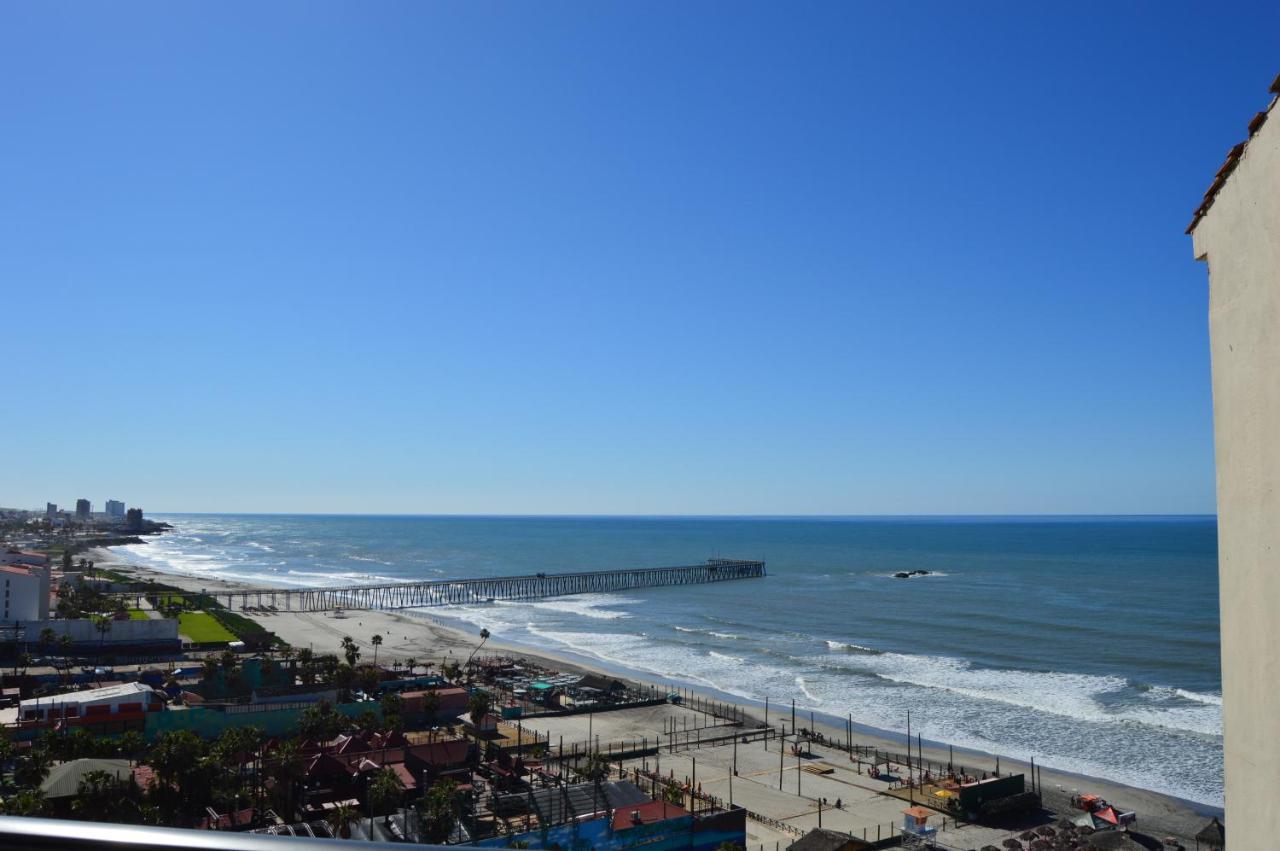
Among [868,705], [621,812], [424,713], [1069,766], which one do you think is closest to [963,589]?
[868,705]

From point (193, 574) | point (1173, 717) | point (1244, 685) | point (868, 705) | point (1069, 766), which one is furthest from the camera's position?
point (193, 574)

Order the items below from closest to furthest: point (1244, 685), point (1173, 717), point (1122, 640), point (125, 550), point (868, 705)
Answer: point (1244, 685)
point (1173, 717)
point (868, 705)
point (1122, 640)
point (125, 550)

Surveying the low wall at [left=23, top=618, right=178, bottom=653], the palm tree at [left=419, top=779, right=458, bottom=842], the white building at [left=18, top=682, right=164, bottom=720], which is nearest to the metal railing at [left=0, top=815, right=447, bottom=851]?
the palm tree at [left=419, top=779, right=458, bottom=842]

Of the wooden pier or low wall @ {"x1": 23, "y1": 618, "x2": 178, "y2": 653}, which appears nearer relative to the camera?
low wall @ {"x1": 23, "y1": 618, "x2": 178, "y2": 653}

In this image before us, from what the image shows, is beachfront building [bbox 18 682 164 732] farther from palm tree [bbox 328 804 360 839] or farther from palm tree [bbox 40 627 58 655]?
palm tree [bbox 40 627 58 655]

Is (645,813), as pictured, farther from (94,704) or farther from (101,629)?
(101,629)

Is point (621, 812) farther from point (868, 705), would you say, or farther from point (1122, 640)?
point (1122, 640)

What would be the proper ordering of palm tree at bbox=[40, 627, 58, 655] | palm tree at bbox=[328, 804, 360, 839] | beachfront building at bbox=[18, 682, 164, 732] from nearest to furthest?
palm tree at bbox=[328, 804, 360, 839] < beachfront building at bbox=[18, 682, 164, 732] < palm tree at bbox=[40, 627, 58, 655]

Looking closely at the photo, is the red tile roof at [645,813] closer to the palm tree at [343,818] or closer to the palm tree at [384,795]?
the palm tree at [384,795]
